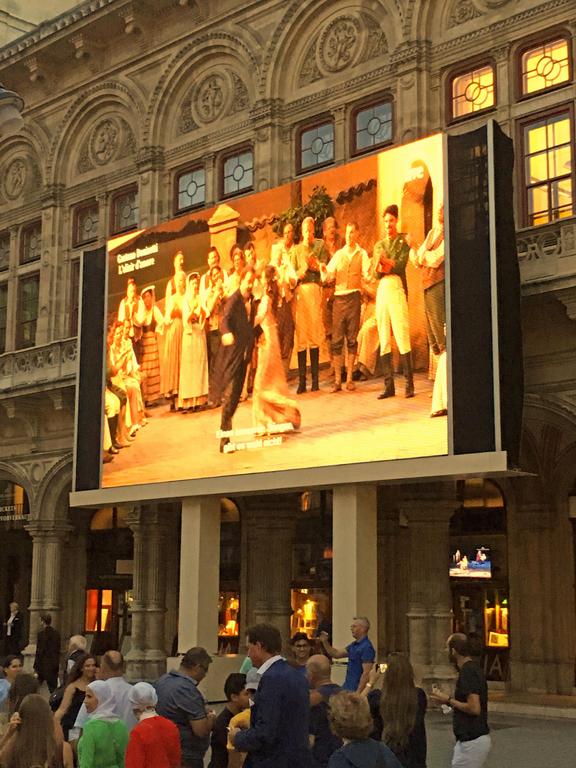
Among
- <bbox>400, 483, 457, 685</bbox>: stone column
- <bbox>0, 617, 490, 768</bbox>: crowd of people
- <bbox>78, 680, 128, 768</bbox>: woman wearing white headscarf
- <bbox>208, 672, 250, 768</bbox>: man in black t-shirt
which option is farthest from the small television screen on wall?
<bbox>78, 680, 128, 768</bbox>: woman wearing white headscarf

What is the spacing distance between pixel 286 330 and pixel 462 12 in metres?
6.98

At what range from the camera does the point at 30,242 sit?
28.7 m

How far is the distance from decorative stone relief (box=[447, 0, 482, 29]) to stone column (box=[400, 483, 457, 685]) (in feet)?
27.9

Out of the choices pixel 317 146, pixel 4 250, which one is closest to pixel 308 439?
pixel 317 146

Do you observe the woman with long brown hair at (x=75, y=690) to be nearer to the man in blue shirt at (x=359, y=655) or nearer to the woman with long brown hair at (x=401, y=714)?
the woman with long brown hair at (x=401, y=714)

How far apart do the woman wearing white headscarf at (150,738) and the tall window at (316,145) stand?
54.0 feet

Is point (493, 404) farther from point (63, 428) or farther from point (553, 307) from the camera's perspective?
point (63, 428)

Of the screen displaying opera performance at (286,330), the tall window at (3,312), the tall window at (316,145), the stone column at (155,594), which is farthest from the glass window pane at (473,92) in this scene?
the tall window at (3,312)

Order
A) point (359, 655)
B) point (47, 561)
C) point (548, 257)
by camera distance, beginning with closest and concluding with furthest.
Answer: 1. point (359, 655)
2. point (548, 257)
3. point (47, 561)

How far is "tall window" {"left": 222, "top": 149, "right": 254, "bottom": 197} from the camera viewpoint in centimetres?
2377

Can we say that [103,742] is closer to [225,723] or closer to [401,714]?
[225,723]

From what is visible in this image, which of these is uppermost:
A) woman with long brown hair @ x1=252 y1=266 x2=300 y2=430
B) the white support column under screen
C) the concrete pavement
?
woman with long brown hair @ x1=252 y1=266 x2=300 y2=430

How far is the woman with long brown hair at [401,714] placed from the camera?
26.1 feet

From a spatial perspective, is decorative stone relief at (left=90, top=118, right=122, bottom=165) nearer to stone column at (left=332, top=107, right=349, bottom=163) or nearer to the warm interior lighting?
stone column at (left=332, top=107, right=349, bottom=163)
